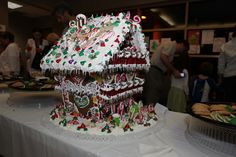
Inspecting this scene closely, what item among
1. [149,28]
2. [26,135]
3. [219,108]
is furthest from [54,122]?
[149,28]

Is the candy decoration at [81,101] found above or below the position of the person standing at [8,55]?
below

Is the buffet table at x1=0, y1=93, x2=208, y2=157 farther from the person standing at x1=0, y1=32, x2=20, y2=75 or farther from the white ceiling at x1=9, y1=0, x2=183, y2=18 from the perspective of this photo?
the white ceiling at x1=9, y1=0, x2=183, y2=18

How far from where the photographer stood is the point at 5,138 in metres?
1.23

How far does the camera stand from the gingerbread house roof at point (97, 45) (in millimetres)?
999

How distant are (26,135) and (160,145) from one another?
2.28ft

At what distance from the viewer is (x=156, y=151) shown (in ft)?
2.60

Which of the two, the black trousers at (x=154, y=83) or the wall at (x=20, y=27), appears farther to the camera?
the wall at (x=20, y=27)

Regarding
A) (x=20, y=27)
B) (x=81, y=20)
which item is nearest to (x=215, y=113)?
(x=81, y=20)

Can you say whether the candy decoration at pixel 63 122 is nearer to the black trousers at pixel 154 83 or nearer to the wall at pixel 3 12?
the black trousers at pixel 154 83

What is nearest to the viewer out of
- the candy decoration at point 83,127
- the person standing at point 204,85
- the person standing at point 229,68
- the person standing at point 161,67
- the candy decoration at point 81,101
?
the candy decoration at point 83,127

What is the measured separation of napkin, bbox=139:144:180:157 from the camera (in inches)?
30.4

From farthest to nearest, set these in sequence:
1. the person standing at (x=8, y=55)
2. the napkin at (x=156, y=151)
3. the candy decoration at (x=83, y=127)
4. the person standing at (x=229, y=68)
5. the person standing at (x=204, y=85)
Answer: the person standing at (x=8, y=55) < the person standing at (x=204, y=85) < the person standing at (x=229, y=68) < the candy decoration at (x=83, y=127) < the napkin at (x=156, y=151)

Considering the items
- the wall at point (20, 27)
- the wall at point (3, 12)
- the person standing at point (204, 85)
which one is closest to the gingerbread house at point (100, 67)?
the person standing at point (204, 85)

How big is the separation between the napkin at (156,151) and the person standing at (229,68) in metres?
2.11
